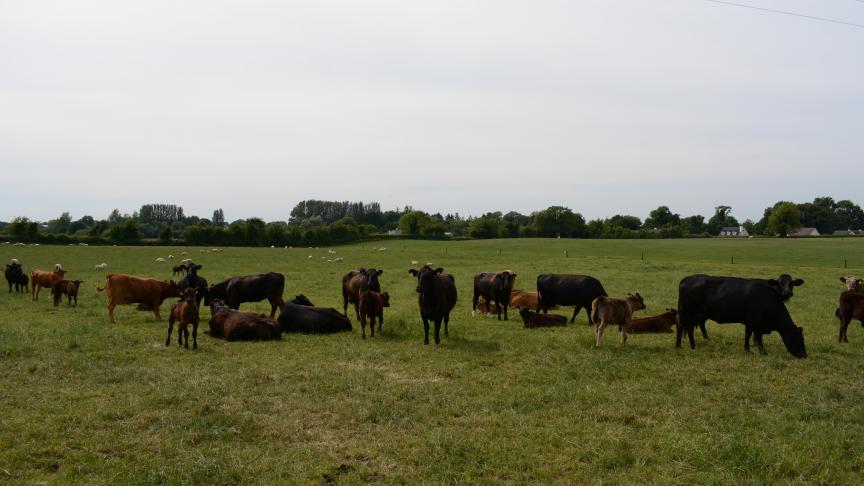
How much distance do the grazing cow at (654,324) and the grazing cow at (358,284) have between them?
670cm

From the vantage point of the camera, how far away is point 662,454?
651cm

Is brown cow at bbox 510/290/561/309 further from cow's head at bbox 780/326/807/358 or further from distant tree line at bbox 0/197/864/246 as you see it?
distant tree line at bbox 0/197/864/246

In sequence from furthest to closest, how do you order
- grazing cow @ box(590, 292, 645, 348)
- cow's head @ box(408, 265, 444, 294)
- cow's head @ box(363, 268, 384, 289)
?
cow's head @ box(363, 268, 384, 289), cow's head @ box(408, 265, 444, 294), grazing cow @ box(590, 292, 645, 348)

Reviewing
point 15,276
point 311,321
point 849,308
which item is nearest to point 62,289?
point 15,276

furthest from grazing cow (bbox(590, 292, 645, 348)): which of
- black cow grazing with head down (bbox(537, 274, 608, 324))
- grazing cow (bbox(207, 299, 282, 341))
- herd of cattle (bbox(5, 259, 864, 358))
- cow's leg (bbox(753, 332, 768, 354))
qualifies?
grazing cow (bbox(207, 299, 282, 341))

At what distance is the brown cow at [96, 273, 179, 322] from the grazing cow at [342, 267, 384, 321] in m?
5.31

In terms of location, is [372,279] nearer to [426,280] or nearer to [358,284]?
[358,284]

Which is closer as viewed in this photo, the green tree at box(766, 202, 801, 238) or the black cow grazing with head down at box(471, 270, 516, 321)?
the black cow grazing with head down at box(471, 270, 516, 321)

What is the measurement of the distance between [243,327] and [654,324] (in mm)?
10241

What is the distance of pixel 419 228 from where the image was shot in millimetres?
131250

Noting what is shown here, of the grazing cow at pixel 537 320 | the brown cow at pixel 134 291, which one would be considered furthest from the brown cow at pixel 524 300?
the brown cow at pixel 134 291

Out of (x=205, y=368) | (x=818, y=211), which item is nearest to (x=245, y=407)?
(x=205, y=368)

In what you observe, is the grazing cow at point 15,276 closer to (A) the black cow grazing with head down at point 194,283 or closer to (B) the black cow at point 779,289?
(A) the black cow grazing with head down at point 194,283

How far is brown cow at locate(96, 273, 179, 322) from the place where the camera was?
55.0 feet
